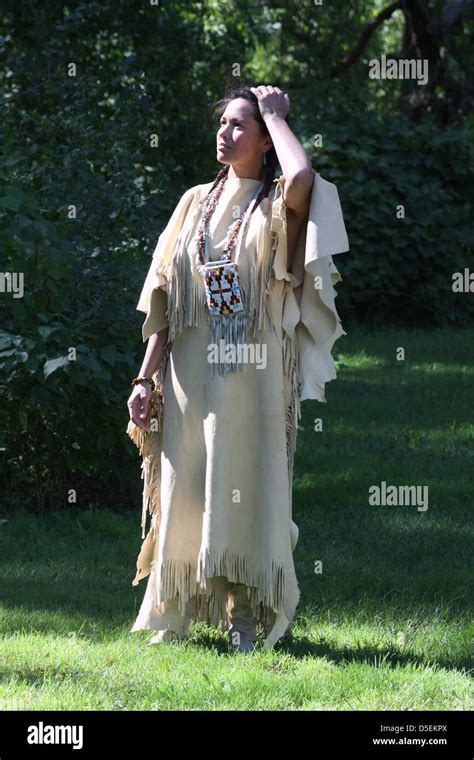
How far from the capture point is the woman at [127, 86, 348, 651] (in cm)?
452

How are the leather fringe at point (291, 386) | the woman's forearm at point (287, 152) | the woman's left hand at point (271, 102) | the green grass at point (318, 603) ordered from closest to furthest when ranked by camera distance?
the green grass at point (318, 603) < the woman's forearm at point (287, 152) < the woman's left hand at point (271, 102) < the leather fringe at point (291, 386)

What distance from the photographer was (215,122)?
10094 millimetres

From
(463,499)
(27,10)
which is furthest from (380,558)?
(27,10)

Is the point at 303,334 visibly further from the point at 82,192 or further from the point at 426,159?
the point at 426,159

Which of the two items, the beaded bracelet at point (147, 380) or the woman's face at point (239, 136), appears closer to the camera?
the woman's face at point (239, 136)

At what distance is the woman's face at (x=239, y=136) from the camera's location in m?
Result: 4.55

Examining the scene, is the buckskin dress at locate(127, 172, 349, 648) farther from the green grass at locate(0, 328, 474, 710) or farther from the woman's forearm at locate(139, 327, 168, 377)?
the green grass at locate(0, 328, 474, 710)

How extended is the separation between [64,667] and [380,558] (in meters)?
2.08

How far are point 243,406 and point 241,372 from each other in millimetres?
132

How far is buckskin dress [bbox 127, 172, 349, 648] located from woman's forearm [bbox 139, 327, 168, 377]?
0.15ft

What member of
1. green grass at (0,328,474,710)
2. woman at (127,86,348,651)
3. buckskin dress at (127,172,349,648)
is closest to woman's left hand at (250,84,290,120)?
woman at (127,86,348,651)

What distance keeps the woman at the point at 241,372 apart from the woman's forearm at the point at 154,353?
0.04 feet

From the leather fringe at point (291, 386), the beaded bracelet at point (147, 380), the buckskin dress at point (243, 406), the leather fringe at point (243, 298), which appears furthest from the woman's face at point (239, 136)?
the beaded bracelet at point (147, 380)

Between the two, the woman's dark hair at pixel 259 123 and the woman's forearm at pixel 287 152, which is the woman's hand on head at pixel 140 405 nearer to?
the woman's dark hair at pixel 259 123
